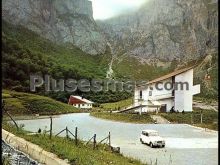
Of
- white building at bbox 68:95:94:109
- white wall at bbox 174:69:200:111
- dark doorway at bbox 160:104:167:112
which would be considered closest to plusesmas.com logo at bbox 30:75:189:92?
white wall at bbox 174:69:200:111

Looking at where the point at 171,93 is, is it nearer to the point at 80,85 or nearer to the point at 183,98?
the point at 183,98

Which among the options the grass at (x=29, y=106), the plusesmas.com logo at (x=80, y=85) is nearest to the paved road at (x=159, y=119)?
the plusesmas.com logo at (x=80, y=85)

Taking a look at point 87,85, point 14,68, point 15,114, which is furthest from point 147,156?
point 87,85

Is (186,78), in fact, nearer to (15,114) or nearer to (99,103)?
(15,114)

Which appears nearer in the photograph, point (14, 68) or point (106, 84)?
point (14, 68)

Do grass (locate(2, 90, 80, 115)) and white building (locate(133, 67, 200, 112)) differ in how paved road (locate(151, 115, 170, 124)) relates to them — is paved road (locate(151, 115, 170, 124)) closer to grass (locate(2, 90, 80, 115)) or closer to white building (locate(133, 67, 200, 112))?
white building (locate(133, 67, 200, 112))

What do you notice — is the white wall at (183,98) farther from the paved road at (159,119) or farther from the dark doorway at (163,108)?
the paved road at (159,119)

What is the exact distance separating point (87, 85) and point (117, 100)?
13490mm

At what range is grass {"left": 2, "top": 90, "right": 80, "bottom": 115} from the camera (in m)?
63.3

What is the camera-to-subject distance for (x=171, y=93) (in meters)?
69.1

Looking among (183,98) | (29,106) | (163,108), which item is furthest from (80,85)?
(183,98)

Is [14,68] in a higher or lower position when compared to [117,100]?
higher

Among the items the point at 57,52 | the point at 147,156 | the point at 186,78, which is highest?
the point at 57,52

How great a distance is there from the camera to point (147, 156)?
72.0ft
